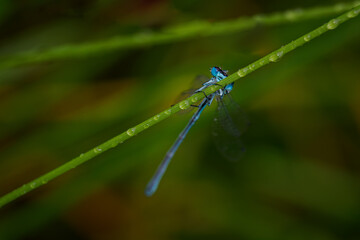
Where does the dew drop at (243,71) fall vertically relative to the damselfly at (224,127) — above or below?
above

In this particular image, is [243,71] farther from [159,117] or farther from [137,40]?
[137,40]

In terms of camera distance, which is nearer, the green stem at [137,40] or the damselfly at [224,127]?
the green stem at [137,40]

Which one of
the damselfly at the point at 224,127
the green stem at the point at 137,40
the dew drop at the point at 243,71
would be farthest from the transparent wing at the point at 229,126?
the dew drop at the point at 243,71

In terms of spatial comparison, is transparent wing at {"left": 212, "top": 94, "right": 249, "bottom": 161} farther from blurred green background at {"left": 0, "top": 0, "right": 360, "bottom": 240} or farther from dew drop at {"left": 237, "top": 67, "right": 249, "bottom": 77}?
dew drop at {"left": 237, "top": 67, "right": 249, "bottom": 77}

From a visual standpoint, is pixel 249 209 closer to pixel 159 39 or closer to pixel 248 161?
pixel 248 161

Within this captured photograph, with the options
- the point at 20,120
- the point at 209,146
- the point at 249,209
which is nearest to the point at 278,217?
the point at 249,209

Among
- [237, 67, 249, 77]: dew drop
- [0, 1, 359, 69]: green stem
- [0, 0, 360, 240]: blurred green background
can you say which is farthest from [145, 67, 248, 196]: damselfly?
[237, 67, 249, 77]: dew drop

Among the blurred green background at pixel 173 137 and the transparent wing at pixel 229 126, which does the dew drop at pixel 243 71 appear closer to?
the transparent wing at pixel 229 126
